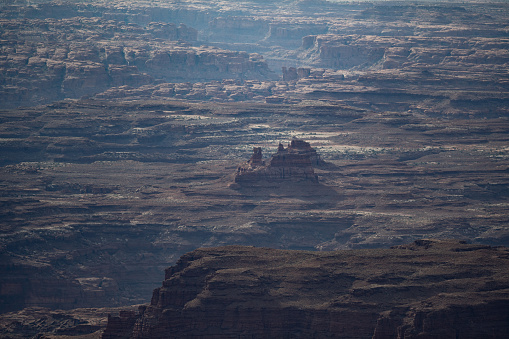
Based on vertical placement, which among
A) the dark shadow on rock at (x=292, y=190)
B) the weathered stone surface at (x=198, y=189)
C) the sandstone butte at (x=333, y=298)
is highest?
the sandstone butte at (x=333, y=298)

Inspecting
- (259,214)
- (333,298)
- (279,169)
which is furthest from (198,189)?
(333,298)

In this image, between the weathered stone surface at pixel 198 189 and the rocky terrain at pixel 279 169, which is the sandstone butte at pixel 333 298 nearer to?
the weathered stone surface at pixel 198 189

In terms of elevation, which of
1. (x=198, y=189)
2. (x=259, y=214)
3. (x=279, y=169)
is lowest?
(x=198, y=189)

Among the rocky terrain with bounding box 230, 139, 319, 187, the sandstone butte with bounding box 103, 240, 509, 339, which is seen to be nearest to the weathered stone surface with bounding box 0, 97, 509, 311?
the rocky terrain with bounding box 230, 139, 319, 187

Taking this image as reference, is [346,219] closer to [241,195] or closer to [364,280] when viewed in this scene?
[241,195]

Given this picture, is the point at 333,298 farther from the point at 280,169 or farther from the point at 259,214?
the point at 280,169

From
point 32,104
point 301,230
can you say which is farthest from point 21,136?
point 301,230

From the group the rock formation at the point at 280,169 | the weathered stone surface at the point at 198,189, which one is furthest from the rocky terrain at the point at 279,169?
the weathered stone surface at the point at 198,189
